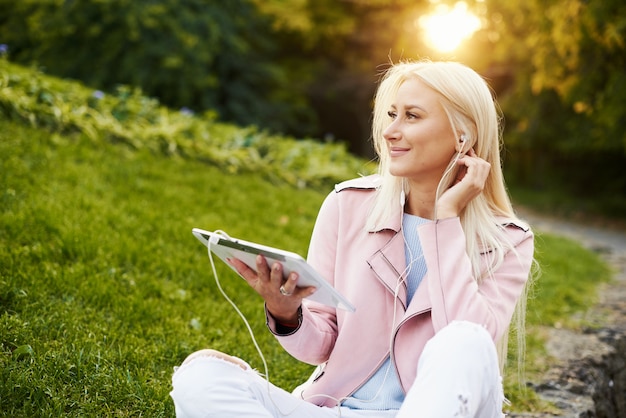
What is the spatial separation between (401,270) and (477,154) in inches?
19.2

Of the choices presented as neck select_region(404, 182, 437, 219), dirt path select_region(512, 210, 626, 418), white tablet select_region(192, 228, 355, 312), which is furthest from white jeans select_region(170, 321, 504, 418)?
dirt path select_region(512, 210, 626, 418)

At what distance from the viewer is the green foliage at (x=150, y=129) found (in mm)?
6031

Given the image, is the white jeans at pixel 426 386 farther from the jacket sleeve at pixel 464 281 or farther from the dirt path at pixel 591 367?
the dirt path at pixel 591 367

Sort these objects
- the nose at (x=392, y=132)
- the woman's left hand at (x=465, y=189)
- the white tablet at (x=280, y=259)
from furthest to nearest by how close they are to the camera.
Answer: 1. the nose at (x=392, y=132)
2. the woman's left hand at (x=465, y=189)
3. the white tablet at (x=280, y=259)

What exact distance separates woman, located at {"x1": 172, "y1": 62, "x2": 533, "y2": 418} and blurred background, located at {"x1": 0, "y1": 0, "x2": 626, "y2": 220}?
6.28 meters

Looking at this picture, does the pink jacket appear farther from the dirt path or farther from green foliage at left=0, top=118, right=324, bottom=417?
the dirt path

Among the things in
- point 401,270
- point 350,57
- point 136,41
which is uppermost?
point 350,57

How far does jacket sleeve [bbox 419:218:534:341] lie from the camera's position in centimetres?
205

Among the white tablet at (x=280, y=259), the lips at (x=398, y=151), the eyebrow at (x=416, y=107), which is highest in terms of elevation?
the eyebrow at (x=416, y=107)

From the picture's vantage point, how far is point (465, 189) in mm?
2234

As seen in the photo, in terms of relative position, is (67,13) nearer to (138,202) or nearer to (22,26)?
(22,26)

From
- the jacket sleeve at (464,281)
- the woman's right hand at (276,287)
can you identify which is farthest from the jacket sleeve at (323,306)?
the jacket sleeve at (464,281)

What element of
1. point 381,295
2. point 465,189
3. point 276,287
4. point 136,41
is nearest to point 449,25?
point 136,41

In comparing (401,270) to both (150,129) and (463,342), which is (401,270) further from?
(150,129)
